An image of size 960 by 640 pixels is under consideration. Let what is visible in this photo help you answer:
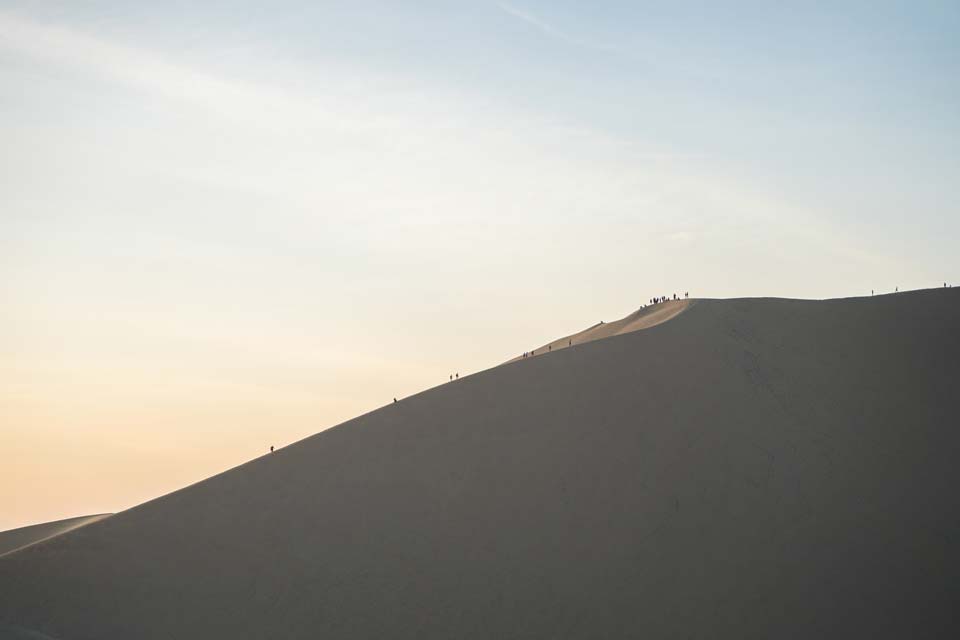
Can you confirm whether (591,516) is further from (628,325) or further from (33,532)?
(33,532)

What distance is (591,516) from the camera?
2442 cm

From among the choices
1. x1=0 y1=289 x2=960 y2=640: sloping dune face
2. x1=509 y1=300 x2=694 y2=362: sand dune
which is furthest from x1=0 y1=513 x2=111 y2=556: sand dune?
x1=509 y1=300 x2=694 y2=362: sand dune

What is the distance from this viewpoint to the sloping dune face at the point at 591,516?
72.9 feet

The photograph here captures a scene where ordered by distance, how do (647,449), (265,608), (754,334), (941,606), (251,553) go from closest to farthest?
(941,606), (265,608), (251,553), (647,449), (754,334)

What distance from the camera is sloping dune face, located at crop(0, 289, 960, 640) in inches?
875

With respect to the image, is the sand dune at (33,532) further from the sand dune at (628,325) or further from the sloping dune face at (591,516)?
the sand dune at (628,325)

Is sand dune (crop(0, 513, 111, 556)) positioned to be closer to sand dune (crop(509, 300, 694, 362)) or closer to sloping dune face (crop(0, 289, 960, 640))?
sloping dune face (crop(0, 289, 960, 640))

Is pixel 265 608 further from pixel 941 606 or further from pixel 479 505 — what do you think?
pixel 941 606

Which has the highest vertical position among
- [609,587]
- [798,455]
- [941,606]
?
[798,455]

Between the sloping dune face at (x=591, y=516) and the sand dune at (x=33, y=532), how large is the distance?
18.6 ft

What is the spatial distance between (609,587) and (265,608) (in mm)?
7219

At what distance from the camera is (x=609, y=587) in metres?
22.6

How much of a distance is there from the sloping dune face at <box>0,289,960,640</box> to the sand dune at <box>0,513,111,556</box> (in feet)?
18.6

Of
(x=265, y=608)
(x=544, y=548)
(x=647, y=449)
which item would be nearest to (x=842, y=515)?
(x=647, y=449)
